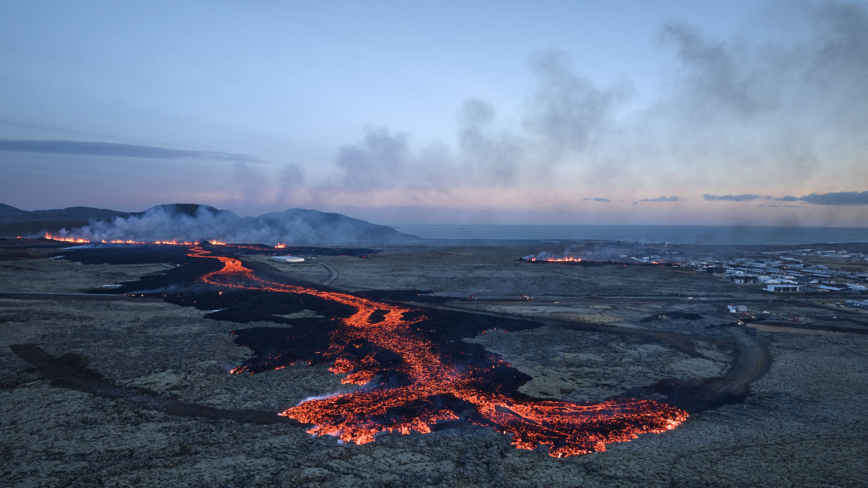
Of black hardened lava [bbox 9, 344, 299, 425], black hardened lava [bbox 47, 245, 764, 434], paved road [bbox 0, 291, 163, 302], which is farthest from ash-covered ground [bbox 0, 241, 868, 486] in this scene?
black hardened lava [bbox 47, 245, 764, 434]

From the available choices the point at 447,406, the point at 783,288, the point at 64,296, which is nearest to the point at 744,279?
the point at 783,288

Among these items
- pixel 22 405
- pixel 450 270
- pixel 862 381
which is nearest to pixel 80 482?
pixel 22 405

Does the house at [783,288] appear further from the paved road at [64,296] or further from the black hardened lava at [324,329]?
the paved road at [64,296]

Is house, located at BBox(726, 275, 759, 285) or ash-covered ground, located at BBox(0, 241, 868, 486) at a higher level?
house, located at BBox(726, 275, 759, 285)

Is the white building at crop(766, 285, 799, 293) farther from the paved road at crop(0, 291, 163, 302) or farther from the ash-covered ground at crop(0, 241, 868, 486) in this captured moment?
the paved road at crop(0, 291, 163, 302)

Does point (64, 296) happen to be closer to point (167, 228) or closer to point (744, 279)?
point (744, 279)

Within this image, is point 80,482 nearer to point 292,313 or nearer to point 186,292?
point 292,313
